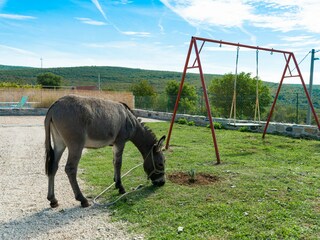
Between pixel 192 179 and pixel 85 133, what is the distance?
219 cm

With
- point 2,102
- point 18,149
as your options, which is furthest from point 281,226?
point 2,102

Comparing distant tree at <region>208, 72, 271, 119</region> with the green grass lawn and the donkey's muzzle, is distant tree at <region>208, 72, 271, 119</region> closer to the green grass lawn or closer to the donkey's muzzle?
the green grass lawn

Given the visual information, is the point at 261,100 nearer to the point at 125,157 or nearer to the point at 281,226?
the point at 125,157

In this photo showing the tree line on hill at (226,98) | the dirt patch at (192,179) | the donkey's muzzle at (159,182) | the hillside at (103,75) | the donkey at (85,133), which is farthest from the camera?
the hillside at (103,75)

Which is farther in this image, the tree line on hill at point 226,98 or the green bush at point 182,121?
the green bush at point 182,121

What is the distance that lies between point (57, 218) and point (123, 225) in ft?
3.15

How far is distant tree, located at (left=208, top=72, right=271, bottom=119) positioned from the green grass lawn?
11.5 meters

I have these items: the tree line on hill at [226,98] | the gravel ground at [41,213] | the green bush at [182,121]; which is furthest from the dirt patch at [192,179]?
the tree line on hill at [226,98]

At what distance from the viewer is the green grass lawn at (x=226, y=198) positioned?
363 cm

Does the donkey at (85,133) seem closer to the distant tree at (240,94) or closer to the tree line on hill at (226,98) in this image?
the tree line on hill at (226,98)

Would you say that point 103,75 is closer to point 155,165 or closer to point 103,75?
point 103,75

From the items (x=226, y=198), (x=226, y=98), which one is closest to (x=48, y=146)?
(x=226, y=198)

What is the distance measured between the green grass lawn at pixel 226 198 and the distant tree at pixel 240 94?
11500 mm

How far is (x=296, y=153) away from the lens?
8.31 meters
